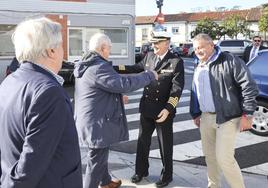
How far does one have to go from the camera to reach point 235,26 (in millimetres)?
57156

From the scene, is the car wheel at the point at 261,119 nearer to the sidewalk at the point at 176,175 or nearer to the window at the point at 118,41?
the sidewalk at the point at 176,175

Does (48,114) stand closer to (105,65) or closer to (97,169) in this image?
(105,65)

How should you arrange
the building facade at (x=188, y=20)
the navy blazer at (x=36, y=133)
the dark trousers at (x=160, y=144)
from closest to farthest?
the navy blazer at (x=36, y=133)
the dark trousers at (x=160, y=144)
the building facade at (x=188, y=20)

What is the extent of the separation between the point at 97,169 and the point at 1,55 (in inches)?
664

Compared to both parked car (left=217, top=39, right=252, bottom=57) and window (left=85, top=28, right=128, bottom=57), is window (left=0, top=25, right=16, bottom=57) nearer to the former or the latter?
window (left=85, top=28, right=128, bottom=57)

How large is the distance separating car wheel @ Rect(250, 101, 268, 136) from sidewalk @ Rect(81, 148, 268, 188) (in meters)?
2.29

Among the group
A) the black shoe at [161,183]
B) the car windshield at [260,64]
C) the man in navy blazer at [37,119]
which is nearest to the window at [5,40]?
the car windshield at [260,64]

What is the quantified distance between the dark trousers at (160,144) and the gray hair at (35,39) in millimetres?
2948

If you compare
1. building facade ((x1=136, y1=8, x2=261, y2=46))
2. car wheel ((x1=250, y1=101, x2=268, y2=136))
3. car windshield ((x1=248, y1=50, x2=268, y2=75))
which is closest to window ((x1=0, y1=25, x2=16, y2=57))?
car windshield ((x1=248, y1=50, x2=268, y2=75))

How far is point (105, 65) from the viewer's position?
14.4 ft

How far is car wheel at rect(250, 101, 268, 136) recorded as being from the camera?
26.7 ft

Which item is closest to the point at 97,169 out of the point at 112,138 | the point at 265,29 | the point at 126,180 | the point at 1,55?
the point at 112,138

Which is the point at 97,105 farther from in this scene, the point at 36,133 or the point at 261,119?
the point at 261,119

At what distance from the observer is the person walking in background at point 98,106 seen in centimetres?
439
